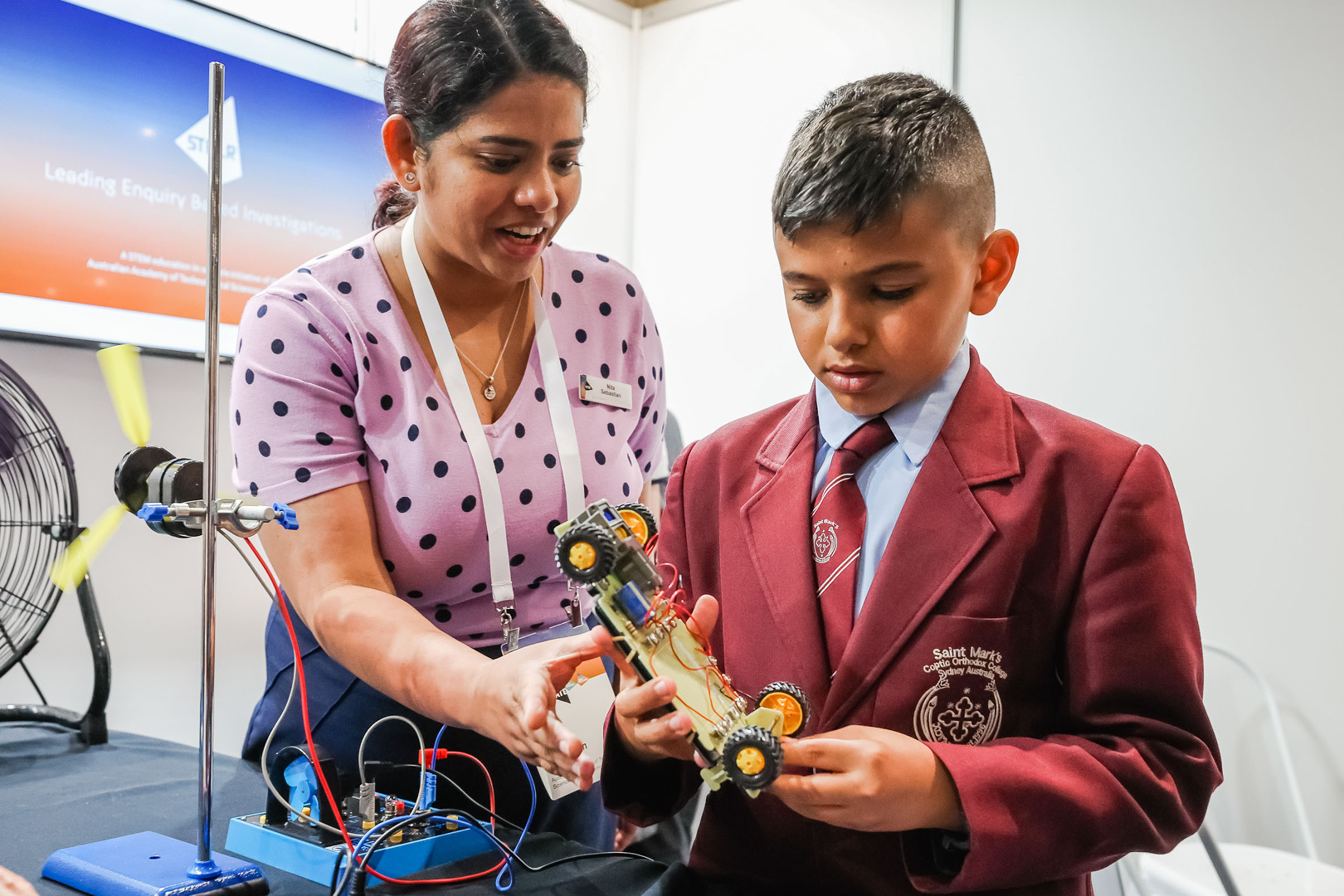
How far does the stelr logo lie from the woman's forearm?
1.66 metres

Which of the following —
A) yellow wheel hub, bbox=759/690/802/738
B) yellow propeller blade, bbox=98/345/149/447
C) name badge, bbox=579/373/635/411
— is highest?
name badge, bbox=579/373/635/411

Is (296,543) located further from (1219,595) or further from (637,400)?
(1219,595)

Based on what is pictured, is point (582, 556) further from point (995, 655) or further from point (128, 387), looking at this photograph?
point (128, 387)

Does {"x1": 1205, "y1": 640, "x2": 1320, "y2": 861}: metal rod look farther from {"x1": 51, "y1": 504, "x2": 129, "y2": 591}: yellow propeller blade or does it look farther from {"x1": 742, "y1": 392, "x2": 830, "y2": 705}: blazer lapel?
{"x1": 51, "y1": 504, "x2": 129, "y2": 591}: yellow propeller blade

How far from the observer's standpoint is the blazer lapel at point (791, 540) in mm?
864

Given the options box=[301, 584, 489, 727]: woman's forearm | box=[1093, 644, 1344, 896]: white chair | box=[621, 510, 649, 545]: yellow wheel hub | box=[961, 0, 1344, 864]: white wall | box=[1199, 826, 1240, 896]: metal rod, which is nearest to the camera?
box=[621, 510, 649, 545]: yellow wheel hub

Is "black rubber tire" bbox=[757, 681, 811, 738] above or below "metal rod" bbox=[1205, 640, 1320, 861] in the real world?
above

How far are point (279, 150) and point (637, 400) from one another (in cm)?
155

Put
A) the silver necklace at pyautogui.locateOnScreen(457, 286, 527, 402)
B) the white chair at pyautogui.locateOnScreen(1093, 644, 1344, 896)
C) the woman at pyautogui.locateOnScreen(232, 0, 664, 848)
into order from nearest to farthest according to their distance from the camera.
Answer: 1. the woman at pyautogui.locateOnScreen(232, 0, 664, 848)
2. the silver necklace at pyautogui.locateOnScreen(457, 286, 527, 402)
3. the white chair at pyautogui.locateOnScreen(1093, 644, 1344, 896)

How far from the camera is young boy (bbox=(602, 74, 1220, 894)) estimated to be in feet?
2.40

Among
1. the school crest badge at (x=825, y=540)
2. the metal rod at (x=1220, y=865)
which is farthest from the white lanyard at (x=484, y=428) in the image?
the metal rod at (x=1220, y=865)

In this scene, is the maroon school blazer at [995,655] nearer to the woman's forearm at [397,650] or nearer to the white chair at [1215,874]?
the woman's forearm at [397,650]

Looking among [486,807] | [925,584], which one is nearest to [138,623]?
[486,807]

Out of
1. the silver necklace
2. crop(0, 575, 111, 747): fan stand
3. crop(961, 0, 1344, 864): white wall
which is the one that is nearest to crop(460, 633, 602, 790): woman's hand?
the silver necklace
